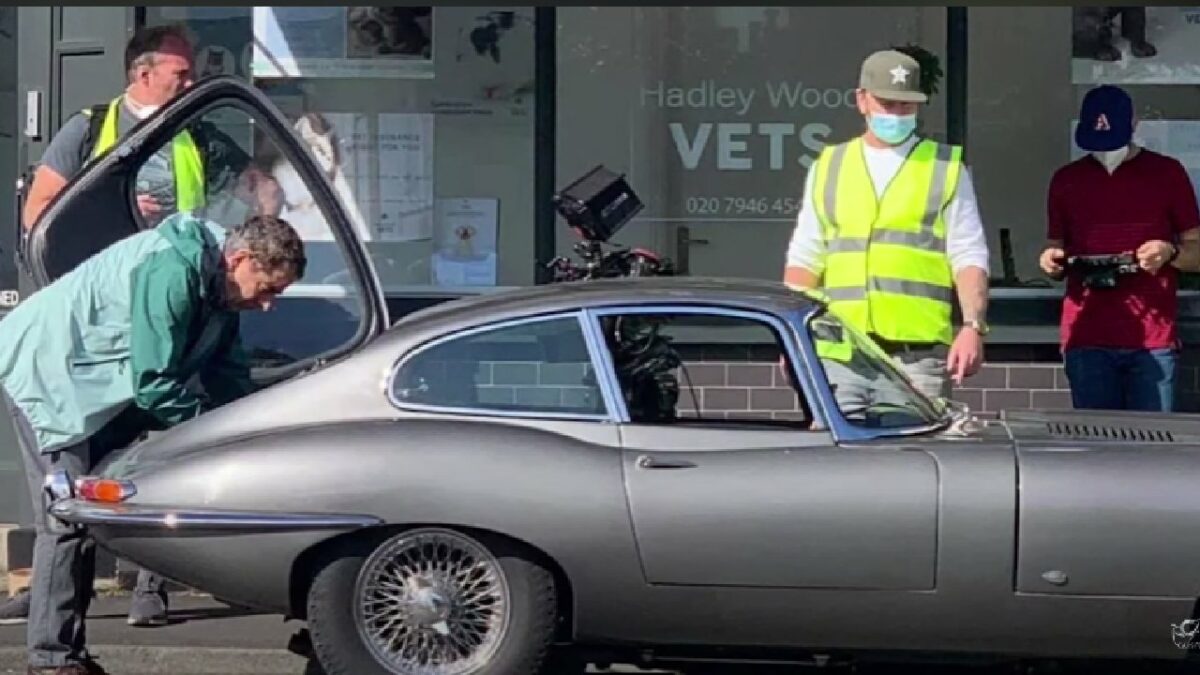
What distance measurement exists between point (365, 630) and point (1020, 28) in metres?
4.44

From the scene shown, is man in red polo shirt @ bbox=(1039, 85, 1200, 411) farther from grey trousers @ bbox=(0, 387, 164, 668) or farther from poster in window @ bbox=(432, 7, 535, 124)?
grey trousers @ bbox=(0, 387, 164, 668)

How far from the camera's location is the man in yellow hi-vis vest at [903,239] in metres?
6.90

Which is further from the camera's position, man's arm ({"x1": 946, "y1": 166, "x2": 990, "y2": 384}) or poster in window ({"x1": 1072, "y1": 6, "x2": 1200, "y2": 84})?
poster in window ({"x1": 1072, "y1": 6, "x2": 1200, "y2": 84})

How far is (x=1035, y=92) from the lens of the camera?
28.9 feet

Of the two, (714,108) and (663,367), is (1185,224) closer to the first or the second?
(714,108)

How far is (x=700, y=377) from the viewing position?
8.51 metres

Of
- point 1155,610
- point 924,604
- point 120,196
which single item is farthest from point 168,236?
point 1155,610

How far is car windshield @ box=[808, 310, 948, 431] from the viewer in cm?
594

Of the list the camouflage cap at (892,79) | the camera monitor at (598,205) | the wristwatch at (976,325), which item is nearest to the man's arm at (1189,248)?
the wristwatch at (976,325)

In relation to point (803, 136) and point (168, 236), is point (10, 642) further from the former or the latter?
point (803, 136)

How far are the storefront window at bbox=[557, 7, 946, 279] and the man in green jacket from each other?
2.87 meters

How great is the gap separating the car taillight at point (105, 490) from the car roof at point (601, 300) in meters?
0.93

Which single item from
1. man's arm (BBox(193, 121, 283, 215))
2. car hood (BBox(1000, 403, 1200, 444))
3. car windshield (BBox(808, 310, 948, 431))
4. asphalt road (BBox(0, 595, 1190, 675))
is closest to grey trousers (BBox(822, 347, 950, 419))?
car windshield (BBox(808, 310, 948, 431))

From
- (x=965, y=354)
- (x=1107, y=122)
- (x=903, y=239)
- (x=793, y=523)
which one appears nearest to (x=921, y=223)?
(x=903, y=239)
